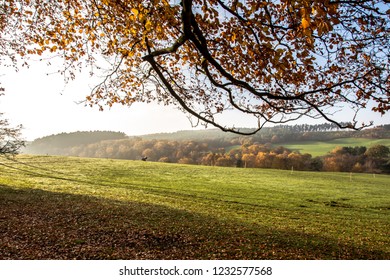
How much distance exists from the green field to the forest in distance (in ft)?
6.50

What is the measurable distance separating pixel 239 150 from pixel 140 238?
7747 centimetres

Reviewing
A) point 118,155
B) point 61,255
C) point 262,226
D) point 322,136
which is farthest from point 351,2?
point 322,136

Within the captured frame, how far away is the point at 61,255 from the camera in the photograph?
8.27 meters

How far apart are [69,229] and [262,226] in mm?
8636

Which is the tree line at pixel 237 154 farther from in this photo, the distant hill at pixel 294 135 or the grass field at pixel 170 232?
the grass field at pixel 170 232

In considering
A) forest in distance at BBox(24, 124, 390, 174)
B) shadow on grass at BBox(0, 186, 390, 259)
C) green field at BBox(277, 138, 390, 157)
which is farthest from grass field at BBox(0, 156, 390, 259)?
green field at BBox(277, 138, 390, 157)

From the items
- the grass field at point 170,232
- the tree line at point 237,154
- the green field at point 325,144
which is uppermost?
the green field at point 325,144

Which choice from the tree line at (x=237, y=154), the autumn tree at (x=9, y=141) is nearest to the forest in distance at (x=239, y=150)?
the tree line at (x=237, y=154)

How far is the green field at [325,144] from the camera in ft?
266

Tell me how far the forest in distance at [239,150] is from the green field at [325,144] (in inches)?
78.0

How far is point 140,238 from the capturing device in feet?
33.5

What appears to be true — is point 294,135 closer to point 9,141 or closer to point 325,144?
point 325,144

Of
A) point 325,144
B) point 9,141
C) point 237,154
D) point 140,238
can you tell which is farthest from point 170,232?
point 325,144

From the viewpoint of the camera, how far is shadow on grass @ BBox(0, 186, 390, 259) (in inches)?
343
